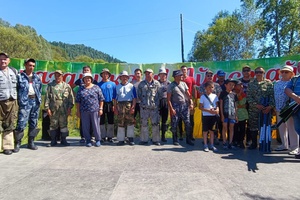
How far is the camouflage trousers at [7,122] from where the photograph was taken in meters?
5.14

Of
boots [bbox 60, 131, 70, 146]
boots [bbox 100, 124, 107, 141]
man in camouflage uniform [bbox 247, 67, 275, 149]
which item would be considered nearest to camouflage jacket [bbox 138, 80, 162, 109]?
boots [bbox 100, 124, 107, 141]

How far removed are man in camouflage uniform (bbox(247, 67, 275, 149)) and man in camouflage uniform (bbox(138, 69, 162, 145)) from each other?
84.2 inches

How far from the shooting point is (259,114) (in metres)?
5.68

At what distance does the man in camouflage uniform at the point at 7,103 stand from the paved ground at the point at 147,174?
1.27 ft

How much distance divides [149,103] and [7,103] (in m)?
3.01

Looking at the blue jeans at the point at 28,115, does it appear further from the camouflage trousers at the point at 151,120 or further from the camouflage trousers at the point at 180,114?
the camouflage trousers at the point at 180,114

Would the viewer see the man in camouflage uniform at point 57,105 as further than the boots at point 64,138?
No

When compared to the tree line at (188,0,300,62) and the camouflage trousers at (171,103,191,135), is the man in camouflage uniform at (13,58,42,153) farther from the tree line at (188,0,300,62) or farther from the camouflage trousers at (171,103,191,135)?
the tree line at (188,0,300,62)

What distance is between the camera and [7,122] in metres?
5.22

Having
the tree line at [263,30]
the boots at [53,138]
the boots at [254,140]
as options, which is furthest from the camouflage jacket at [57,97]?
the tree line at [263,30]

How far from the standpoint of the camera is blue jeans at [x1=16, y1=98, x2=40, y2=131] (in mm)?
5366

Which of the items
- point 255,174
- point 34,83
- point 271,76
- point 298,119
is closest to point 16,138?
point 34,83

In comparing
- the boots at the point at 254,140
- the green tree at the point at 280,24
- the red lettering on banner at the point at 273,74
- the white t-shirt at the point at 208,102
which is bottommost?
the boots at the point at 254,140

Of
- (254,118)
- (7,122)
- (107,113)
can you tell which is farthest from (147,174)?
(7,122)
